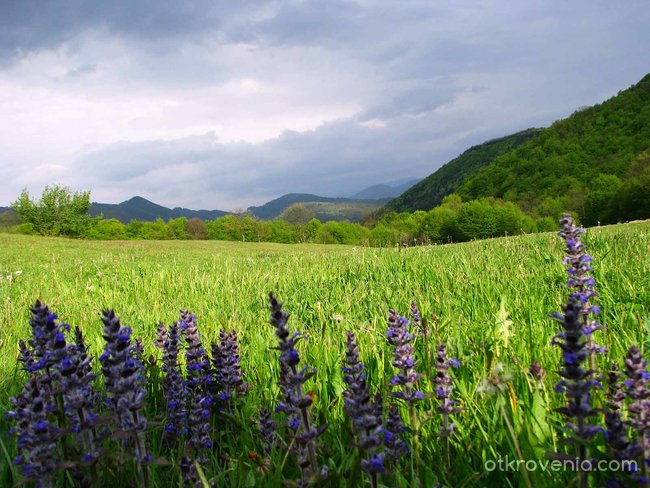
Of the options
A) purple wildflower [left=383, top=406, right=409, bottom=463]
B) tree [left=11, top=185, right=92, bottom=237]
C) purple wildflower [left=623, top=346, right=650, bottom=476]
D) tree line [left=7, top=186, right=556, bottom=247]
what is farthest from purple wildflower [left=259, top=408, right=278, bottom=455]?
tree [left=11, top=185, right=92, bottom=237]

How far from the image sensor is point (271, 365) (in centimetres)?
350

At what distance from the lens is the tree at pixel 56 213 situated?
102312 mm

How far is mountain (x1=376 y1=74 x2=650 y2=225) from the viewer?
4528 inches

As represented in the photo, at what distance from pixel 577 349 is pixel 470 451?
113 cm

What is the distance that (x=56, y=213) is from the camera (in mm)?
104938

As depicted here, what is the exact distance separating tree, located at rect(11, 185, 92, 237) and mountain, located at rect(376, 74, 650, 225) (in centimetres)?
12951

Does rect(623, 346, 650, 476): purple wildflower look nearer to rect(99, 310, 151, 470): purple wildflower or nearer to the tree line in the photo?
rect(99, 310, 151, 470): purple wildflower

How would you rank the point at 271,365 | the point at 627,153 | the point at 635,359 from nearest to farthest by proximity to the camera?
the point at 635,359
the point at 271,365
the point at 627,153

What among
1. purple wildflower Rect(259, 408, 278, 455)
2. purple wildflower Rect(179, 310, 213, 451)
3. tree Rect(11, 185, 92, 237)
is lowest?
purple wildflower Rect(259, 408, 278, 455)

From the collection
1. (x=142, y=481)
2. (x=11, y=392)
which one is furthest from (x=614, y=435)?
(x=11, y=392)

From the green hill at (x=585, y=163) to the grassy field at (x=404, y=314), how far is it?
118 metres

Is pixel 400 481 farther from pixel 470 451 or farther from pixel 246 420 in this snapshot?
pixel 246 420

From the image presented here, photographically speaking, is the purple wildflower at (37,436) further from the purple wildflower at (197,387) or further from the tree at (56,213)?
the tree at (56,213)

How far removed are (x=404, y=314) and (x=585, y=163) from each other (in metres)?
165
